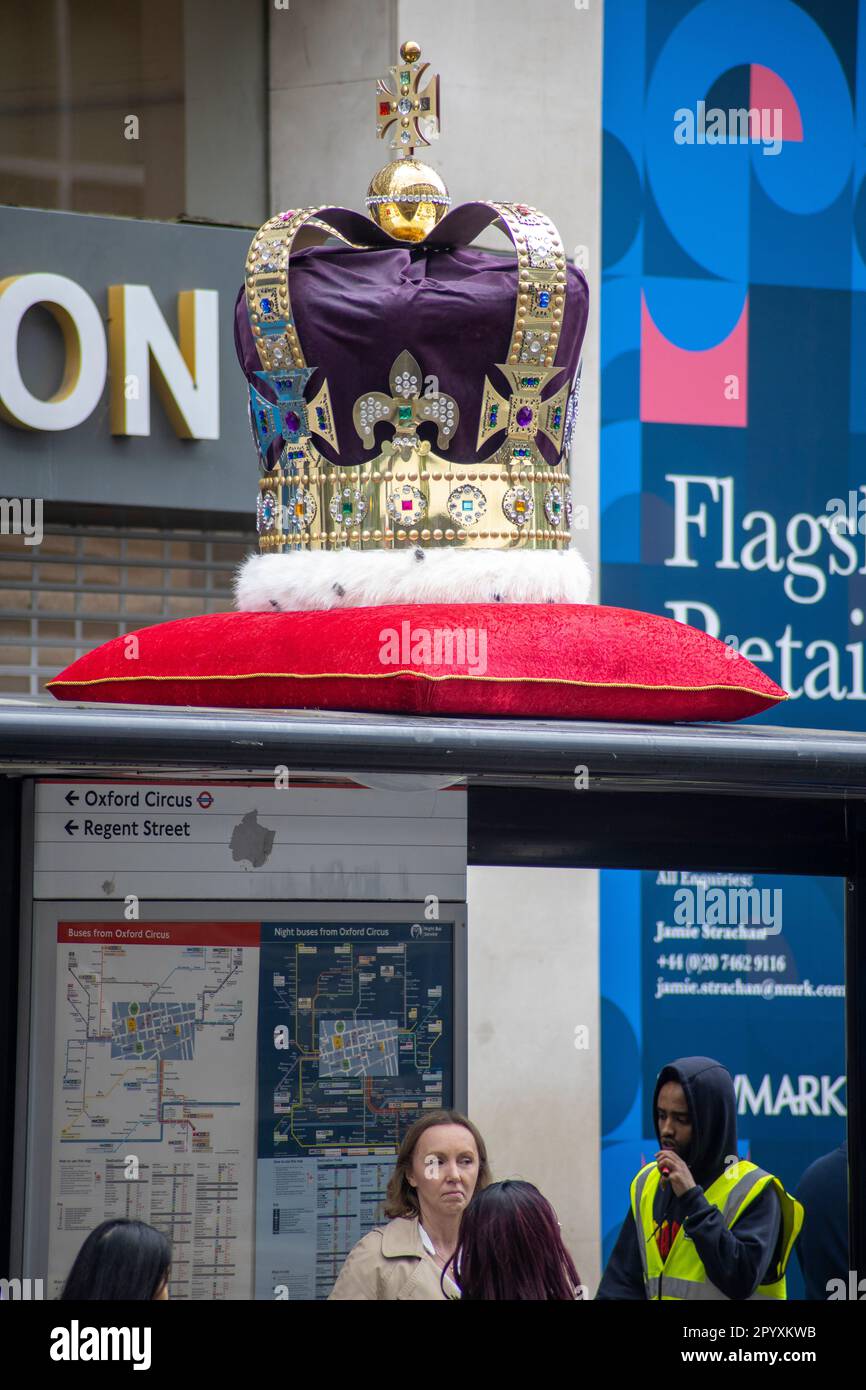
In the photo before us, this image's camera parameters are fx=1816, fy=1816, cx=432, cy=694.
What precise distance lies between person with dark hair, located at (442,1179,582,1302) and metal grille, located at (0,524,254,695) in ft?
16.1

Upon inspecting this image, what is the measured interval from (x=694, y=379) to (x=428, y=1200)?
219 inches

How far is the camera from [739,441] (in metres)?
8.34

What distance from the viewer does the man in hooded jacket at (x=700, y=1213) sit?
12.2ft

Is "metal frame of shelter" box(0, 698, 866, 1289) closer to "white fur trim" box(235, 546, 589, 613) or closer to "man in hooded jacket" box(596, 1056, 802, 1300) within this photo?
"man in hooded jacket" box(596, 1056, 802, 1300)

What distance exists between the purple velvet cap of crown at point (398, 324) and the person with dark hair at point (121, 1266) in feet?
5.65

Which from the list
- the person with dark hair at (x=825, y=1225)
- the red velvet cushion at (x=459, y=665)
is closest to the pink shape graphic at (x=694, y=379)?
the red velvet cushion at (x=459, y=665)

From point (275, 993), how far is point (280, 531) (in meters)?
1.18

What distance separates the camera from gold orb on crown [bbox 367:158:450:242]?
4.16 metres

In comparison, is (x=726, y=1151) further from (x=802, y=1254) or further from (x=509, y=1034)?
(x=509, y=1034)

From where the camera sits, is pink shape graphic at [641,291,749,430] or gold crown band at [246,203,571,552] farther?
pink shape graphic at [641,291,749,430]

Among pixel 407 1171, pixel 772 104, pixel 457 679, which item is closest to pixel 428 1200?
pixel 407 1171

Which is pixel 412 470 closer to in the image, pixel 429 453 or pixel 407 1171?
pixel 429 453

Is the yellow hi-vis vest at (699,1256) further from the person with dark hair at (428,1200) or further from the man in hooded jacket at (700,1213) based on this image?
the person with dark hair at (428,1200)

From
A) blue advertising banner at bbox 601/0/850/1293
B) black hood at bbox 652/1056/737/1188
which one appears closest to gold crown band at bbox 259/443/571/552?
black hood at bbox 652/1056/737/1188
